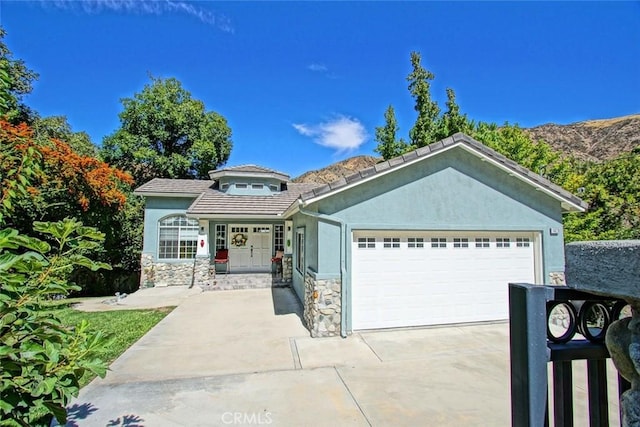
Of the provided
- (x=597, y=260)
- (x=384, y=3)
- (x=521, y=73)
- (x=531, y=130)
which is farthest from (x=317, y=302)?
(x=531, y=130)

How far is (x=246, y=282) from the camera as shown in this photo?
626 inches

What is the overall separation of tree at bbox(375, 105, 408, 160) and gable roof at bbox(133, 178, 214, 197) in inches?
532

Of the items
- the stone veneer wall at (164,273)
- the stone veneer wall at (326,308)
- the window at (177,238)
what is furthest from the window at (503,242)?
the window at (177,238)

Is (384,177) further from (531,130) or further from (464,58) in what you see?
(531,130)

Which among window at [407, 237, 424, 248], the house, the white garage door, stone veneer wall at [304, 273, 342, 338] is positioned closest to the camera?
stone veneer wall at [304, 273, 342, 338]

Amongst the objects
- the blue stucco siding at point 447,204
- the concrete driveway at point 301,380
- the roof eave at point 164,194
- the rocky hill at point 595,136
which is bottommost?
the concrete driveway at point 301,380

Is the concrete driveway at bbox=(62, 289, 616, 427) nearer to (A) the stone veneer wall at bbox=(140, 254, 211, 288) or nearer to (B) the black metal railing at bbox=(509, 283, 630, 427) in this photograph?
(B) the black metal railing at bbox=(509, 283, 630, 427)

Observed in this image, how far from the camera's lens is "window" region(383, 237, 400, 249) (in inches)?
342

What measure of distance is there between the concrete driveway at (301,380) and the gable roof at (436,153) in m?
3.77

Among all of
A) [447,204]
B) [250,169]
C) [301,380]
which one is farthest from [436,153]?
[250,169]

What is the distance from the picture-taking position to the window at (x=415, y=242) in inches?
347

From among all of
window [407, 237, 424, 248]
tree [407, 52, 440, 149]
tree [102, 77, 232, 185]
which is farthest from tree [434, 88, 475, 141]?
tree [102, 77, 232, 185]

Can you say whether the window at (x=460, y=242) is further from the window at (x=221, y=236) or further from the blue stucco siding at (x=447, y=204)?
the window at (x=221, y=236)

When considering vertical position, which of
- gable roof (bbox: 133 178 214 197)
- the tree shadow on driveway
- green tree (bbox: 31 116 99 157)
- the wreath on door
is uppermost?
green tree (bbox: 31 116 99 157)
